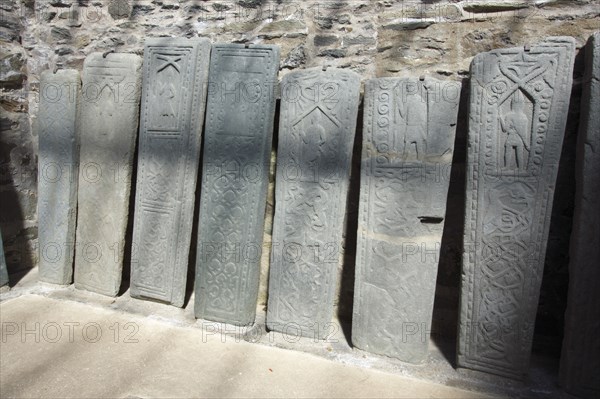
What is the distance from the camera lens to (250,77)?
220cm

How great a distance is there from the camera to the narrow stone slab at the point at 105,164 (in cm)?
247

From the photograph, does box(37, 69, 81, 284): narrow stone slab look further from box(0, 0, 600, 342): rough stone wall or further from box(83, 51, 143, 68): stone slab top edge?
box(0, 0, 600, 342): rough stone wall

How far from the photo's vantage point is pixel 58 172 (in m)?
2.64

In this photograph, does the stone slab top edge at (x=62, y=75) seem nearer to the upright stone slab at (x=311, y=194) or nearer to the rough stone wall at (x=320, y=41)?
the rough stone wall at (x=320, y=41)

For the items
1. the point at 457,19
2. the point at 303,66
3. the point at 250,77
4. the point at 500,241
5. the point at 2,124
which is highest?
the point at 457,19

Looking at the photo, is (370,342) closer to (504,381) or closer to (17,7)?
(504,381)

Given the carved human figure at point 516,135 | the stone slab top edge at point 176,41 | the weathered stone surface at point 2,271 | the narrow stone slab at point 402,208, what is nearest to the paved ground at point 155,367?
the narrow stone slab at point 402,208

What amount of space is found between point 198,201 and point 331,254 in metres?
0.99

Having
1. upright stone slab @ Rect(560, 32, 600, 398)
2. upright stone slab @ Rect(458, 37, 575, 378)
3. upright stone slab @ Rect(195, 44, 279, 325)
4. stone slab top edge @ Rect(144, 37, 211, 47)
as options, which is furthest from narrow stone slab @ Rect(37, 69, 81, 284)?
upright stone slab @ Rect(560, 32, 600, 398)

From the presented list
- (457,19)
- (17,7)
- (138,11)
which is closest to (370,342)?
(457,19)

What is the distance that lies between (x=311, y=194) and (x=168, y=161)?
36.8 inches

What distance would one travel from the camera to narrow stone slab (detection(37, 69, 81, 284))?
261cm

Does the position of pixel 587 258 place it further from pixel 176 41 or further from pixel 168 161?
pixel 176 41

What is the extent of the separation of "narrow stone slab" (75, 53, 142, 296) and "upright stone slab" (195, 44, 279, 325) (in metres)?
0.59
